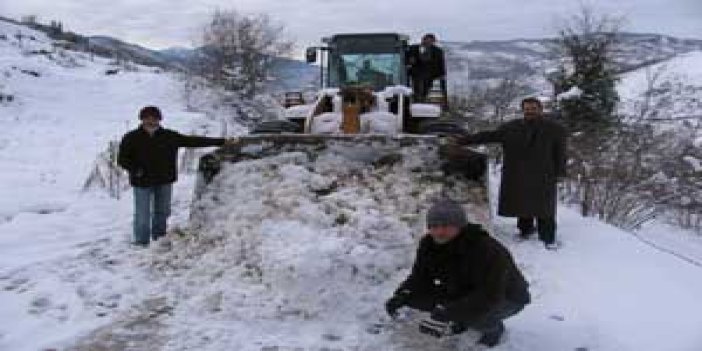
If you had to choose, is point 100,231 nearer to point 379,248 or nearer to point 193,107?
point 379,248

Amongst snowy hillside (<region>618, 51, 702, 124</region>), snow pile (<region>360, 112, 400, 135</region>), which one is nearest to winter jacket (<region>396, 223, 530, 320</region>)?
snow pile (<region>360, 112, 400, 135</region>)

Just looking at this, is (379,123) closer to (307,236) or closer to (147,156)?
(147,156)

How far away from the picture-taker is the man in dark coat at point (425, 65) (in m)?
12.2

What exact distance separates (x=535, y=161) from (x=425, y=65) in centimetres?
443

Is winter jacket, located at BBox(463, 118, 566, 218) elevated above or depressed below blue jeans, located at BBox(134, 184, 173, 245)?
above

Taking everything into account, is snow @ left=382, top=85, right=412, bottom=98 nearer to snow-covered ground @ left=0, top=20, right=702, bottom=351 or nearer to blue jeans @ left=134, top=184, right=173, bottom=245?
snow-covered ground @ left=0, top=20, right=702, bottom=351

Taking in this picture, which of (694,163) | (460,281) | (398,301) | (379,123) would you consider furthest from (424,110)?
(694,163)

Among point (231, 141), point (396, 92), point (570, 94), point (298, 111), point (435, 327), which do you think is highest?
point (570, 94)

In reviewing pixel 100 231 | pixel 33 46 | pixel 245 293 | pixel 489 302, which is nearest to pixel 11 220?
pixel 100 231

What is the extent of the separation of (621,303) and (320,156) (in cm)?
316

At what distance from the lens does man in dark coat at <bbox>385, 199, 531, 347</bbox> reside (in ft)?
17.3

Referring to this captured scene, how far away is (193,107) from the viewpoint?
1017 inches

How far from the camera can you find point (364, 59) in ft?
40.6

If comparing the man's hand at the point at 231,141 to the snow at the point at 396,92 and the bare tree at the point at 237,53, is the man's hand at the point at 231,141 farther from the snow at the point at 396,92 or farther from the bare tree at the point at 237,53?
the bare tree at the point at 237,53
